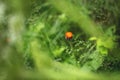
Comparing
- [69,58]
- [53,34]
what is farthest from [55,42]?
[69,58]

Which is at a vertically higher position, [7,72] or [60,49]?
[60,49]

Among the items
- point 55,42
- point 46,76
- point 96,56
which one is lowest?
point 46,76

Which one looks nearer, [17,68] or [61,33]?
[17,68]

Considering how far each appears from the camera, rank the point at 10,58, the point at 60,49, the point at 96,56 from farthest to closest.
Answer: the point at 60,49
the point at 96,56
the point at 10,58

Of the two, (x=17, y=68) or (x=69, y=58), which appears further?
(x=69, y=58)

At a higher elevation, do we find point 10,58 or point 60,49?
point 60,49

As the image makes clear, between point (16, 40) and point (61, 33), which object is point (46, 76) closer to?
point (16, 40)

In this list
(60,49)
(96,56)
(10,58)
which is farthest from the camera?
(60,49)

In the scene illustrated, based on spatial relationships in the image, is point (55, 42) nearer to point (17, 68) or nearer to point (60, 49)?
point (60, 49)

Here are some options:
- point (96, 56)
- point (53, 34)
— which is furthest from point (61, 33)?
point (96, 56)
